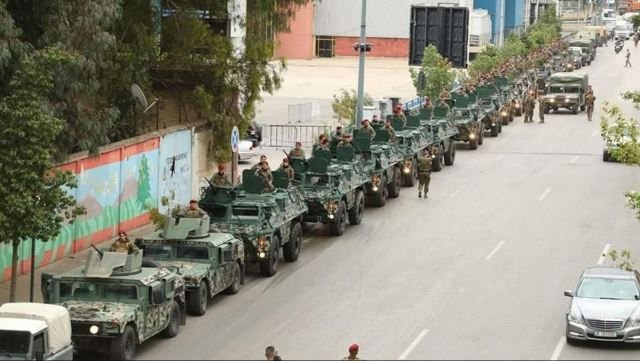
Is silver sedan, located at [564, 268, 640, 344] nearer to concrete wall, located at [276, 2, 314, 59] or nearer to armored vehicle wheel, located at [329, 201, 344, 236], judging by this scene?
armored vehicle wheel, located at [329, 201, 344, 236]

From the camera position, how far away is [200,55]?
39844 millimetres

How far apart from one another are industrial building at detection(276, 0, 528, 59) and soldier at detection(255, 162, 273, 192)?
6928 cm

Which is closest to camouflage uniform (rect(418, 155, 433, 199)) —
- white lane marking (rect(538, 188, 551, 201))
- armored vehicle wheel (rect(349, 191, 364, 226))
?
white lane marking (rect(538, 188, 551, 201))

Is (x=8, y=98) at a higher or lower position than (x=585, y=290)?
higher

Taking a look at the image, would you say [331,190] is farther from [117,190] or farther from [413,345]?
[413,345]

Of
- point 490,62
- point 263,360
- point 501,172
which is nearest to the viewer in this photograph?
point 263,360

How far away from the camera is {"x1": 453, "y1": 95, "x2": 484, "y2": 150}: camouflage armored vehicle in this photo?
5094cm

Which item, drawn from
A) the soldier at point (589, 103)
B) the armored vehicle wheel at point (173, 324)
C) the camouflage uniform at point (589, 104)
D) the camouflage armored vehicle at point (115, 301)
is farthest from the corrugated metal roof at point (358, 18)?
the camouflage armored vehicle at point (115, 301)

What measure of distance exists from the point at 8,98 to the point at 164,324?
16.1ft

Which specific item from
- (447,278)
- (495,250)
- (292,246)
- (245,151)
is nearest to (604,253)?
(495,250)

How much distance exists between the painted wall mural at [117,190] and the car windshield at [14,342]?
27.3 feet

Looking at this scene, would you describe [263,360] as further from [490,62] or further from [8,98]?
[490,62]

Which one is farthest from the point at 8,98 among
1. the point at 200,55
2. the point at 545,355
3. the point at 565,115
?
the point at 565,115

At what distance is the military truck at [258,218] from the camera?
2967 cm
